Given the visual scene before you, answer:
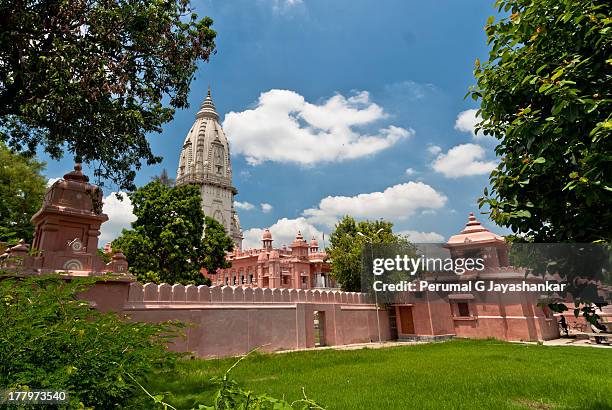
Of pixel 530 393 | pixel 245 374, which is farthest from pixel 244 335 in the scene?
pixel 530 393

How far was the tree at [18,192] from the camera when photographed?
23.3 metres

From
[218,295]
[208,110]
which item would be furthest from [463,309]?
[208,110]

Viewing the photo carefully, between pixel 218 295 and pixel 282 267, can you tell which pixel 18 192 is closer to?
pixel 218 295

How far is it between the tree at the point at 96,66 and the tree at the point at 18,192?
1577 centimetres

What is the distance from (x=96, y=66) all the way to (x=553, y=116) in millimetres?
9837

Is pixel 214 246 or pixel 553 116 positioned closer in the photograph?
pixel 553 116

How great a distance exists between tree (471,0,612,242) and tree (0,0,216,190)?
863cm

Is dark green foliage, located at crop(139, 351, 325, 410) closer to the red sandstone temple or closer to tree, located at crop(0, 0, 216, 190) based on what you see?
tree, located at crop(0, 0, 216, 190)

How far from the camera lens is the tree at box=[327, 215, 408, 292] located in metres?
29.4

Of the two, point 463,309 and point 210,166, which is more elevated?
point 210,166

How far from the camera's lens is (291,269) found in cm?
5228

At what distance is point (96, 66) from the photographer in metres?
9.30

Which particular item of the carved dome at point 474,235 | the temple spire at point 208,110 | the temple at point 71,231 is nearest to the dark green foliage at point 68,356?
the temple at point 71,231

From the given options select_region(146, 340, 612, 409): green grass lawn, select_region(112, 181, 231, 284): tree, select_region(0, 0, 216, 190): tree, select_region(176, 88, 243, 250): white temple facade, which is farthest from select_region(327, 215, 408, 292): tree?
select_region(176, 88, 243, 250): white temple facade
